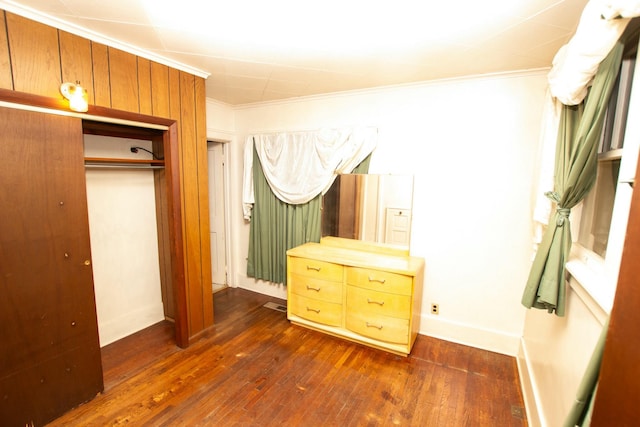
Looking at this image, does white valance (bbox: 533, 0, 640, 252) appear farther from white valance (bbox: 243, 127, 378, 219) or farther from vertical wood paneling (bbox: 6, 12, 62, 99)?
vertical wood paneling (bbox: 6, 12, 62, 99)

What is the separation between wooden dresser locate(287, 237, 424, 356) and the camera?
237 centimetres

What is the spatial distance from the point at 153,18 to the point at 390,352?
2.92 m

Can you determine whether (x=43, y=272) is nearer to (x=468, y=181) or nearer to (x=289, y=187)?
(x=289, y=187)

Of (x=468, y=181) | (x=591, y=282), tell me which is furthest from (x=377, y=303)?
(x=591, y=282)

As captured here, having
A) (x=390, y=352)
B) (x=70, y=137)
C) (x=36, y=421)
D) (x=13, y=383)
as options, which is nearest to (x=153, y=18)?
(x=70, y=137)

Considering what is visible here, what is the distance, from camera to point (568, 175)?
1.43 metres

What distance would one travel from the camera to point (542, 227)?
1.85m

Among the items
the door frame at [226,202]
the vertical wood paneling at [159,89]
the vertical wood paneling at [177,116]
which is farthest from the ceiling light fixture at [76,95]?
the door frame at [226,202]

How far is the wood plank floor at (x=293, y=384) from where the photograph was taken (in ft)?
5.92

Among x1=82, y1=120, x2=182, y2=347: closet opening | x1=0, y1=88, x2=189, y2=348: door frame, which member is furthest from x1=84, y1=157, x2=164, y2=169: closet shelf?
x1=0, y1=88, x2=189, y2=348: door frame

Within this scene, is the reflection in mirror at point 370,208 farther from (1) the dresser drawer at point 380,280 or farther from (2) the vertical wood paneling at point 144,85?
Answer: (2) the vertical wood paneling at point 144,85

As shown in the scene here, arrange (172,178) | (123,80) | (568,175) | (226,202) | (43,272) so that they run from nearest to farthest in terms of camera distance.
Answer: (568,175) → (43,272) → (123,80) → (172,178) → (226,202)

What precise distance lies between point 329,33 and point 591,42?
126 centimetres

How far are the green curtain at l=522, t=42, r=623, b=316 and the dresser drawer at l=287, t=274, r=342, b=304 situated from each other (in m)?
1.48
